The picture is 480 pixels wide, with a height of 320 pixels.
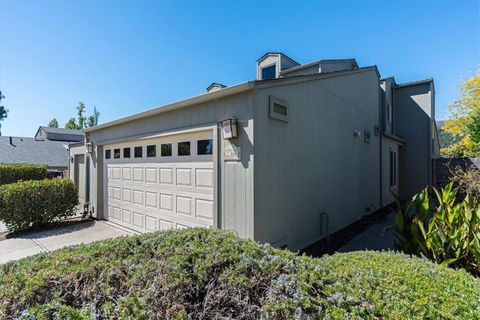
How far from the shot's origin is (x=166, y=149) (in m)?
5.81

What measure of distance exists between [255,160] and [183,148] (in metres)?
2.07

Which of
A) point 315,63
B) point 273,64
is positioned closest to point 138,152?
→ point 273,64

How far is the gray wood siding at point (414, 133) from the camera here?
38.2 ft

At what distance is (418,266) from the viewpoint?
2137mm

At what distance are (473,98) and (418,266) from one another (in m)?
17.0

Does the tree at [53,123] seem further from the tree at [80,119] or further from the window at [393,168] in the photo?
the window at [393,168]

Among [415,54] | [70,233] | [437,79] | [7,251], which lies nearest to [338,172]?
[415,54]

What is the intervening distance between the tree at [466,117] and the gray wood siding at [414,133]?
2493 millimetres

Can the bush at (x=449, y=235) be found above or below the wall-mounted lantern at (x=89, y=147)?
below

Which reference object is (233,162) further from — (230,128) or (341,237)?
(341,237)

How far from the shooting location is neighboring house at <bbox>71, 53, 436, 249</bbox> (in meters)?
4.17

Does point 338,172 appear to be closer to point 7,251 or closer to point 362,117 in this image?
point 362,117

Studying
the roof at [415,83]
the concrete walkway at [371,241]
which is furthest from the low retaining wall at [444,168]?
the concrete walkway at [371,241]

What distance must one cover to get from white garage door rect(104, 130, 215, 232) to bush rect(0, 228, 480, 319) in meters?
2.74
